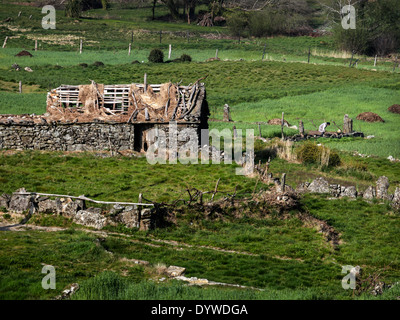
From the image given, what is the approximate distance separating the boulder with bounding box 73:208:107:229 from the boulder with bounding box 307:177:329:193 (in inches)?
420

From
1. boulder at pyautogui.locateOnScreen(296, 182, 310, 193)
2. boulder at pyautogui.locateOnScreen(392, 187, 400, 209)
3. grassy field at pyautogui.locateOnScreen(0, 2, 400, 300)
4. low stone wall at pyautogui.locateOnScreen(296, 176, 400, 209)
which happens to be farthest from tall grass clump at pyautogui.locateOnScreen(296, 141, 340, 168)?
boulder at pyautogui.locateOnScreen(392, 187, 400, 209)

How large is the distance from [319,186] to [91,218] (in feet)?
36.9

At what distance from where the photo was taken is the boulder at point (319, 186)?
27328 millimetres

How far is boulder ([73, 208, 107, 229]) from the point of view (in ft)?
70.6

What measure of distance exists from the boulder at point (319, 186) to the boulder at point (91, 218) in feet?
35.0

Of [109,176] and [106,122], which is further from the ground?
[106,122]

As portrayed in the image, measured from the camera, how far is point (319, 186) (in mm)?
27438

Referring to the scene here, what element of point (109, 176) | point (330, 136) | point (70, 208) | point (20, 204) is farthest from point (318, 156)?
point (20, 204)

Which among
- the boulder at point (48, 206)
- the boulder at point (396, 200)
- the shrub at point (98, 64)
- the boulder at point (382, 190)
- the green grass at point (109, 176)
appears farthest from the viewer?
the shrub at point (98, 64)

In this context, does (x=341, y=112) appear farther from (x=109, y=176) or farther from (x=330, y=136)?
(x=109, y=176)

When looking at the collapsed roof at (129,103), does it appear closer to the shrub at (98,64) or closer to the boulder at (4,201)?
the boulder at (4,201)
